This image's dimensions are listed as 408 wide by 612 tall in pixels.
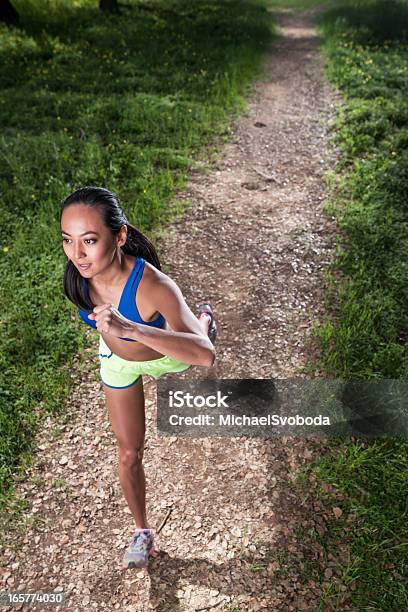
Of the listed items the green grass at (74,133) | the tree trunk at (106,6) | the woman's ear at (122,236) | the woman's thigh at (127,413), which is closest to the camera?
the woman's ear at (122,236)

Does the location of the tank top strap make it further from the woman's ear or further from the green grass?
the green grass

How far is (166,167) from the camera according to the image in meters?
8.43

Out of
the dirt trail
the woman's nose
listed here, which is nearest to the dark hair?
the woman's nose

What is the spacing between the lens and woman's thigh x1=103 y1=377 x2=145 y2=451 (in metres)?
2.87

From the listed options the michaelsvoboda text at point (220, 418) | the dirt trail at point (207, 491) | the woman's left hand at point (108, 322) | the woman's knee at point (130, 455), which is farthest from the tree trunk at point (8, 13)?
the woman's left hand at point (108, 322)

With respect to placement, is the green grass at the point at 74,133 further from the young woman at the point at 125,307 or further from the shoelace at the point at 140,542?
the young woman at the point at 125,307

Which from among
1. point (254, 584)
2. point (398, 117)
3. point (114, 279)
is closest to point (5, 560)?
point (254, 584)

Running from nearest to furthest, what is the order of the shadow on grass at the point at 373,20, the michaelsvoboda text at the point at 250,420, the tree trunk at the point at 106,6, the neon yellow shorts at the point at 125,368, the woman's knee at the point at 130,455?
the neon yellow shorts at the point at 125,368 < the woman's knee at the point at 130,455 < the michaelsvoboda text at the point at 250,420 < the shadow on grass at the point at 373,20 < the tree trunk at the point at 106,6

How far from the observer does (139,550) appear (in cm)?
338

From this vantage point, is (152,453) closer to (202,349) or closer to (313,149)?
(202,349)

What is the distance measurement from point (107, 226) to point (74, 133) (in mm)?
7882

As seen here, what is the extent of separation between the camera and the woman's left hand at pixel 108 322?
2.11 metres

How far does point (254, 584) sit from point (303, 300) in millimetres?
3268

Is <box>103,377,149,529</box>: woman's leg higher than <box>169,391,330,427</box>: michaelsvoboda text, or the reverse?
<box>103,377,149,529</box>: woman's leg
